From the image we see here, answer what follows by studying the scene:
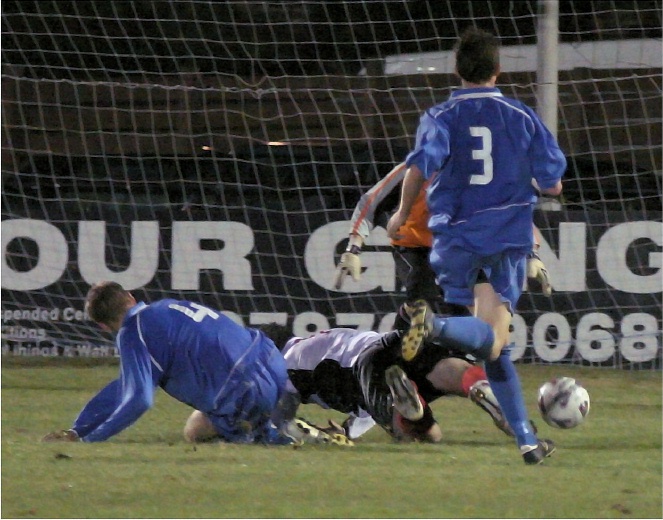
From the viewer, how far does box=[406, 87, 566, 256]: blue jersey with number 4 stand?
4867mm

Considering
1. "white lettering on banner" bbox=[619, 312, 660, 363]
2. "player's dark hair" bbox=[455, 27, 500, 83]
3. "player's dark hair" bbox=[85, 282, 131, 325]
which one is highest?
"player's dark hair" bbox=[455, 27, 500, 83]

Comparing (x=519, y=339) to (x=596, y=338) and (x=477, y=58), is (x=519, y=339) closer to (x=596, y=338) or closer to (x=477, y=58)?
(x=596, y=338)

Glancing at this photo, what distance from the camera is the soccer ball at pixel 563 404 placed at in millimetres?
5406

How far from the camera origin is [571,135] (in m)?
9.92

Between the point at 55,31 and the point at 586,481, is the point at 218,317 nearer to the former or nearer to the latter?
the point at 586,481

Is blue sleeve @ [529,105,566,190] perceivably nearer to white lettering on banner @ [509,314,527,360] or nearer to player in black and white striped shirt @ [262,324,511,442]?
player in black and white striped shirt @ [262,324,511,442]

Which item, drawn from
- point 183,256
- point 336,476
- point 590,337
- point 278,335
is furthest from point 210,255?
point 336,476

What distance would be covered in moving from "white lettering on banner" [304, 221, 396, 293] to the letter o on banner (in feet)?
5.73

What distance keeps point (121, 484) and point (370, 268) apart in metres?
4.72

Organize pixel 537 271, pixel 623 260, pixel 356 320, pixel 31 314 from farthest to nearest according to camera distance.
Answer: pixel 31 314 → pixel 356 320 → pixel 623 260 → pixel 537 271

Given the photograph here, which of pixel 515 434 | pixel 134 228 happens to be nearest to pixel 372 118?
pixel 134 228

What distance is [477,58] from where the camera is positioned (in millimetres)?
4898

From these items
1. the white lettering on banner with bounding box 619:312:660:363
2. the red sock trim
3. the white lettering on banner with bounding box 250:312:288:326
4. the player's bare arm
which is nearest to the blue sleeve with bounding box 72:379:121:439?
the player's bare arm

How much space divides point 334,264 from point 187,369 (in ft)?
12.5
